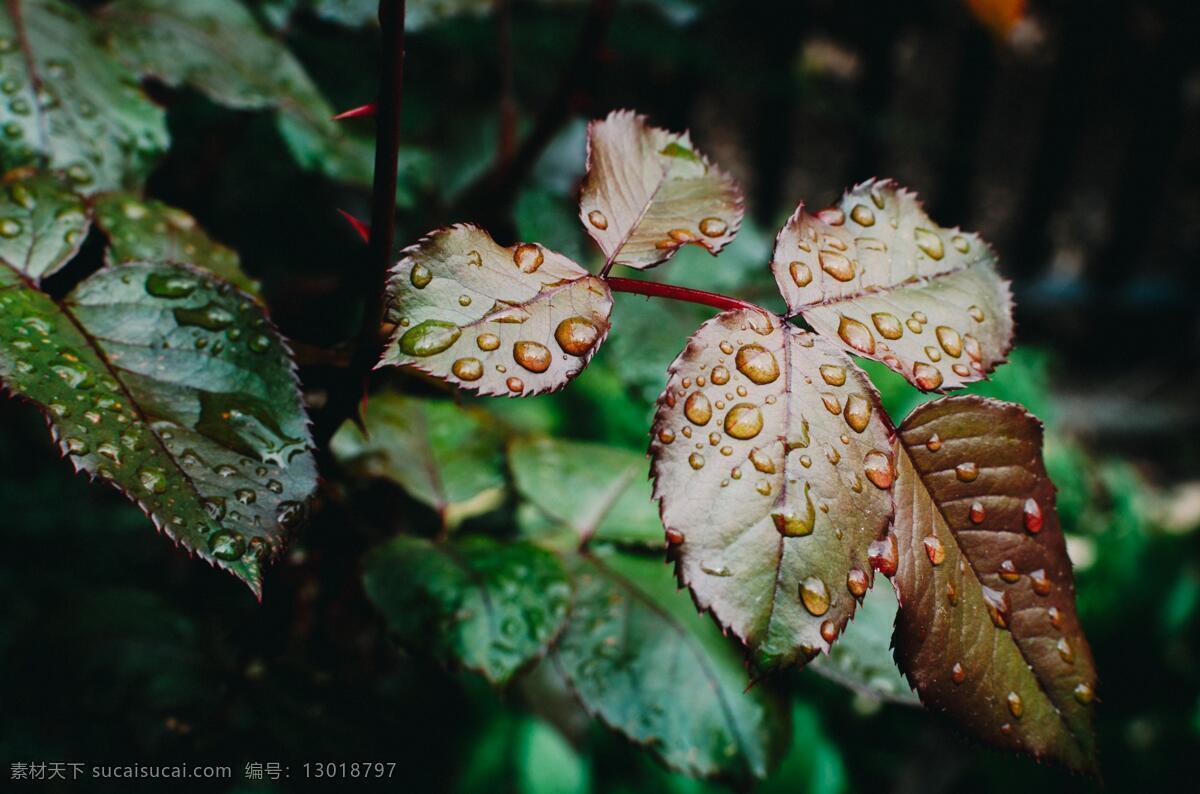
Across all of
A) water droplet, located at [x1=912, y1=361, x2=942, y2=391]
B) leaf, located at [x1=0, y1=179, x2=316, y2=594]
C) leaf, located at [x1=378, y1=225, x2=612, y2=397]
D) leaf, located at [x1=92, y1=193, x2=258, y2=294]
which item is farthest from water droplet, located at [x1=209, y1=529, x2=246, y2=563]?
water droplet, located at [x1=912, y1=361, x2=942, y2=391]

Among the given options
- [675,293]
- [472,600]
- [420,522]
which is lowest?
[420,522]

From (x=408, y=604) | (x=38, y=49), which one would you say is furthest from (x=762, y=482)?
(x=38, y=49)

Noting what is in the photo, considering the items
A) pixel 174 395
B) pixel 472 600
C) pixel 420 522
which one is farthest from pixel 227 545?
pixel 420 522

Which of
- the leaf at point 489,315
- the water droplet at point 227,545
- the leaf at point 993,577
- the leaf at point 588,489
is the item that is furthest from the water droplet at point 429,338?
the leaf at point 588,489

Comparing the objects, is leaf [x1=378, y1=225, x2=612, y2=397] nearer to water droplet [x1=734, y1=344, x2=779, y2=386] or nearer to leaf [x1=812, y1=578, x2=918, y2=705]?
water droplet [x1=734, y1=344, x2=779, y2=386]

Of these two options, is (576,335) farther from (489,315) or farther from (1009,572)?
(1009,572)

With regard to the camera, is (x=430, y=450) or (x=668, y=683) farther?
(x=430, y=450)
